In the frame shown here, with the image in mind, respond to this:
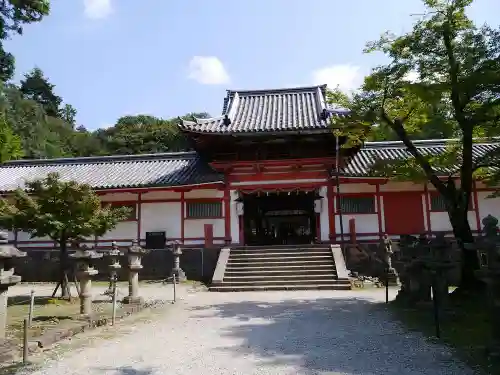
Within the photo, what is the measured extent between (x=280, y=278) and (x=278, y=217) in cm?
1100

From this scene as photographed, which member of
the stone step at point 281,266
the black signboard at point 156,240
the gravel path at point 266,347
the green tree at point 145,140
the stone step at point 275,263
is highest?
the green tree at point 145,140

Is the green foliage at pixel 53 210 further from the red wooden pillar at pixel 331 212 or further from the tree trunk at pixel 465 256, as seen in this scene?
the red wooden pillar at pixel 331 212

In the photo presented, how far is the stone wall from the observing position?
58.1 feet

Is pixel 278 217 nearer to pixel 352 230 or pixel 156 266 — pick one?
pixel 352 230

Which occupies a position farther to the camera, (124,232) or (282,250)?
(124,232)

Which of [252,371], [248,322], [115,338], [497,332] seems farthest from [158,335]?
[497,332]

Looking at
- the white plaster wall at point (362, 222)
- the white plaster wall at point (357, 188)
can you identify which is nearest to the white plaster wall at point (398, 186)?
the white plaster wall at point (357, 188)

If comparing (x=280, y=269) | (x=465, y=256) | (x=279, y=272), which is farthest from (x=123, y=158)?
(x=465, y=256)

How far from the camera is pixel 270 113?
73.6 feet

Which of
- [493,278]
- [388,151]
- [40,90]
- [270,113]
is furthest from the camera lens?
[40,90]

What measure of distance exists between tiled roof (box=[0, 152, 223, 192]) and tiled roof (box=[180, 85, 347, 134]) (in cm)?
247

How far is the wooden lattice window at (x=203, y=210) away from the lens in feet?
65.1

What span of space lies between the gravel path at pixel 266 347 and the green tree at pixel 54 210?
13.3ft

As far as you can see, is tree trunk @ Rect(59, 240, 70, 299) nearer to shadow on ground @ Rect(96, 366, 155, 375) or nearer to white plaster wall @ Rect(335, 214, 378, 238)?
shadow on ground @ Rect(96, 366, 155, 375)
